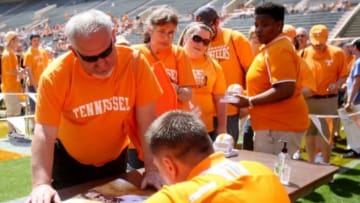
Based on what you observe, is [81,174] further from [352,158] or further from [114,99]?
[352,158]

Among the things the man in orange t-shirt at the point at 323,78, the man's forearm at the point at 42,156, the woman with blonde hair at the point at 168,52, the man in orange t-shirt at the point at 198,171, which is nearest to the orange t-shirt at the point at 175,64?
the woman with blonde hair at the point at 168,52

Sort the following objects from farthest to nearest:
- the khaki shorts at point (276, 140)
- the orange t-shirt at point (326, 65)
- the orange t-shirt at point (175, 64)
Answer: the orange t-shirt at point (326, 65)
the khaki shorts at point (276, 140)
the orange t-shirt at point (175, 64)

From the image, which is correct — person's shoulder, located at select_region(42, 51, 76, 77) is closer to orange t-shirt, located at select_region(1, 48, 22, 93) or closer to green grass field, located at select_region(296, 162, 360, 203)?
green grass field, located at select_region(296, 162, 360, 203)

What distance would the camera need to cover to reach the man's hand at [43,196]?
195cm

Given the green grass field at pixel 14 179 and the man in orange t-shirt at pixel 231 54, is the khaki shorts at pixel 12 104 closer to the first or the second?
the green grass field at pixel 14 179

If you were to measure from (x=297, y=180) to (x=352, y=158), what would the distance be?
14.7 ft

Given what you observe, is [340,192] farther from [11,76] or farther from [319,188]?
[11,76]

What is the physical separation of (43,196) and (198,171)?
0.84 metres

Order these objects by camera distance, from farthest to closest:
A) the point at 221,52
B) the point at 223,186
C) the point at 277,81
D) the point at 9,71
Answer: the point at 9,71
the point at 221,52
the point at 277,81
the point at 223,186

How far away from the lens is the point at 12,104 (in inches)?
345

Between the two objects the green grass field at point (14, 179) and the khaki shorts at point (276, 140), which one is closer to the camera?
the khaki shorts at point (276, 140)

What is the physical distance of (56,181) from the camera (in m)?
2.65

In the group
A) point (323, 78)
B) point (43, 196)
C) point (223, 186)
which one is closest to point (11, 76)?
point (323, 78)

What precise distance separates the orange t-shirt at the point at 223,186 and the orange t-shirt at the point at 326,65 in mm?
4612
